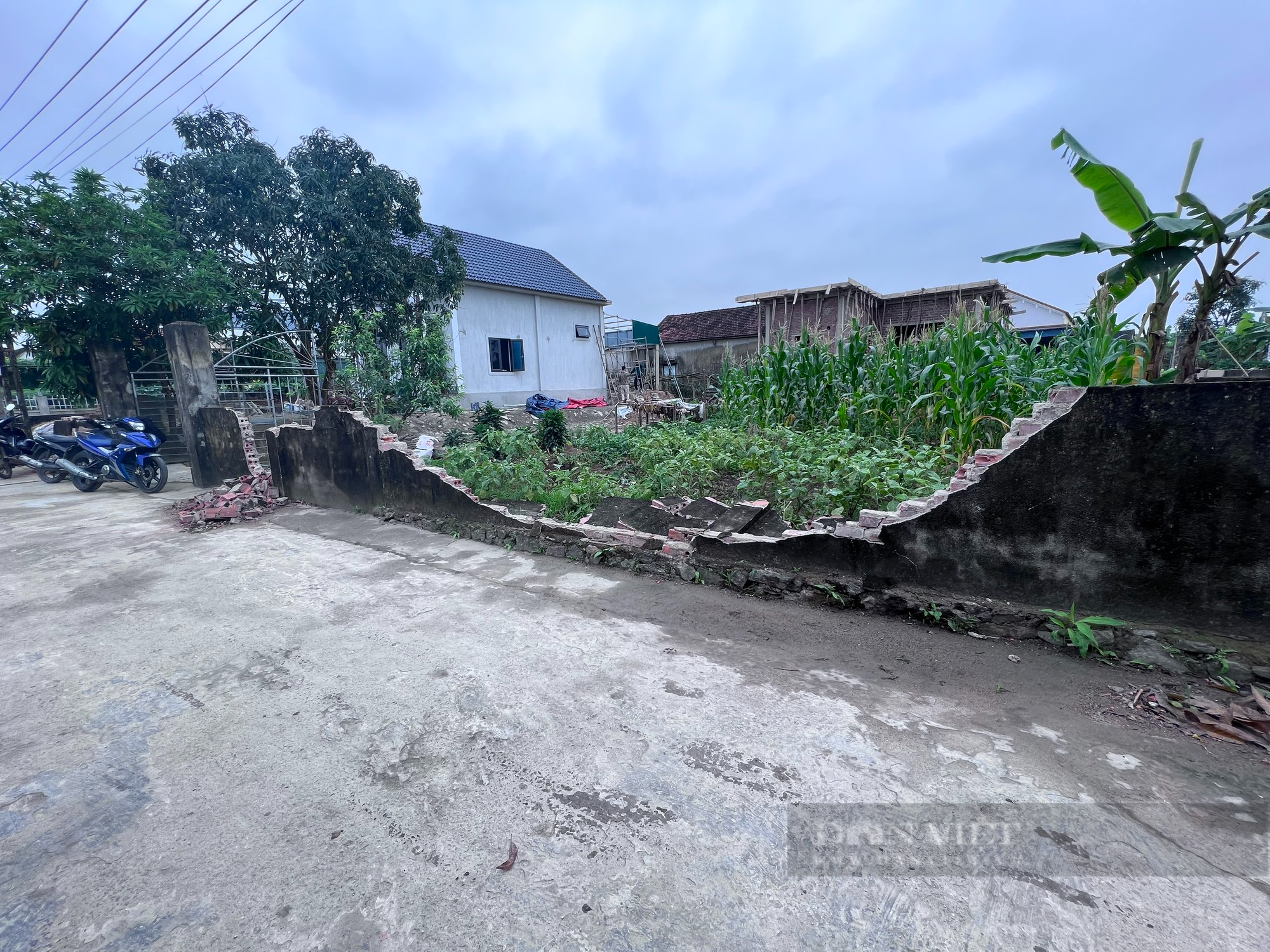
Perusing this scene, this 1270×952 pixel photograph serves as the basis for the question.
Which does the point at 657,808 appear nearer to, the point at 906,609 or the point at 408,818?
the point at 408,818

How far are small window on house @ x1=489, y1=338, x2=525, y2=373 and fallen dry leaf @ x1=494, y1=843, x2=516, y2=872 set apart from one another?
14.2m

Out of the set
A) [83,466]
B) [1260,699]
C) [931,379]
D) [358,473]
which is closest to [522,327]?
[83,466]

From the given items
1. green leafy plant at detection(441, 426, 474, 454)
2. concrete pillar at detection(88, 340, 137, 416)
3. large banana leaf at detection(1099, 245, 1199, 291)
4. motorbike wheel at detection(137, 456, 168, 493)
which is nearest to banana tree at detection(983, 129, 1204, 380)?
large banana leaf at detection(1099, 245, 1199, 291)

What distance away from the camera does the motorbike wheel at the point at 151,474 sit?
7.83 metres

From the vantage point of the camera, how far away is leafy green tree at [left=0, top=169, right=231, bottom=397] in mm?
8156

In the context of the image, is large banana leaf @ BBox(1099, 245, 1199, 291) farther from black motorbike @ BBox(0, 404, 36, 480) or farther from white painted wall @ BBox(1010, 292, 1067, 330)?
white painted wall @ BBox(1010, 292, 1067, 330)

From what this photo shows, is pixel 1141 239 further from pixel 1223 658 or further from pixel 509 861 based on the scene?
pixel 509 861

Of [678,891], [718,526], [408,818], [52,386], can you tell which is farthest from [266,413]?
[678,891]

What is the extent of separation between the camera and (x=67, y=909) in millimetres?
1445

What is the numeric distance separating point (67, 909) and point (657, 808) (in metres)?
1.63

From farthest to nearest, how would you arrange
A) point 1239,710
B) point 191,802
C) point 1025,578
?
point 1025,578 < point 1239,710 < point 191,802

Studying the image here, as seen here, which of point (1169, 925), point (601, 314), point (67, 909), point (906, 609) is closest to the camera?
point (1169, 925)

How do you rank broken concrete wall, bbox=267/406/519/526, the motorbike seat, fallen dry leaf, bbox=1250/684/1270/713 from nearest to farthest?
fallen dry leaf, bbox=1250/684/1270/713, broken concrete wall, bbox=267/406/519/526, the motorbike seat

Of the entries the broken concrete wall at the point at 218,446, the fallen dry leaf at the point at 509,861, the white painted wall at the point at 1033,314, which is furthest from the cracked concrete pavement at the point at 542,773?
the white painted wall at the point at 1033,314
